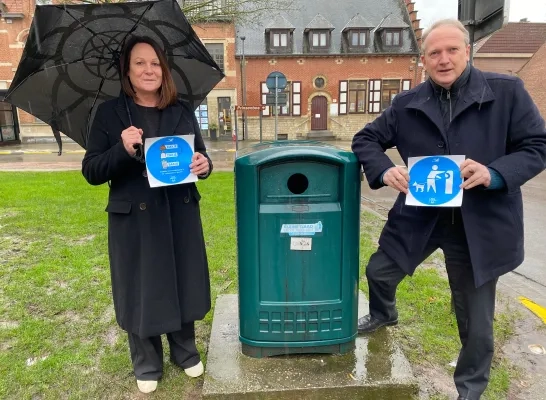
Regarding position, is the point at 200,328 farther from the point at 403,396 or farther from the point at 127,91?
the point at 127,91

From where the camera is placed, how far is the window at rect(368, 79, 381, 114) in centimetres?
2630

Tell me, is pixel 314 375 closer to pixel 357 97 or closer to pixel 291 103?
pixel 291 103

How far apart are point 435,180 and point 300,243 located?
0.75 m

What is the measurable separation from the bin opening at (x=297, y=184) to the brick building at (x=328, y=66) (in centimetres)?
2383

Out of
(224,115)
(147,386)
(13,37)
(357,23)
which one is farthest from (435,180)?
(13,37)

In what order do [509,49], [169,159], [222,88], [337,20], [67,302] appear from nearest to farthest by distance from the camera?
[169,159], [67,302], [222,88], [337,20], [509,49]

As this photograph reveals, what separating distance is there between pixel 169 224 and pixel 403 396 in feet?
5.16

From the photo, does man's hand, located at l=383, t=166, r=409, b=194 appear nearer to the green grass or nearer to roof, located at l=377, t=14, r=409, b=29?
the green grass

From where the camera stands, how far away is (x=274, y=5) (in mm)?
11633

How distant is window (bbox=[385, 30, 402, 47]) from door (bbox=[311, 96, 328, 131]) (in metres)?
5.15

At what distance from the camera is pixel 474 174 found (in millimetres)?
1890

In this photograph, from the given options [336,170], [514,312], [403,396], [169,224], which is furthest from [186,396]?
[514,312]

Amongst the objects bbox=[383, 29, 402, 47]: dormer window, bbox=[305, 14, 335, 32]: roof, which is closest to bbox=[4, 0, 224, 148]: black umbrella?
bbox=[305, 14, 335, 32]: roof

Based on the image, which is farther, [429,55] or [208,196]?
[208,196]
